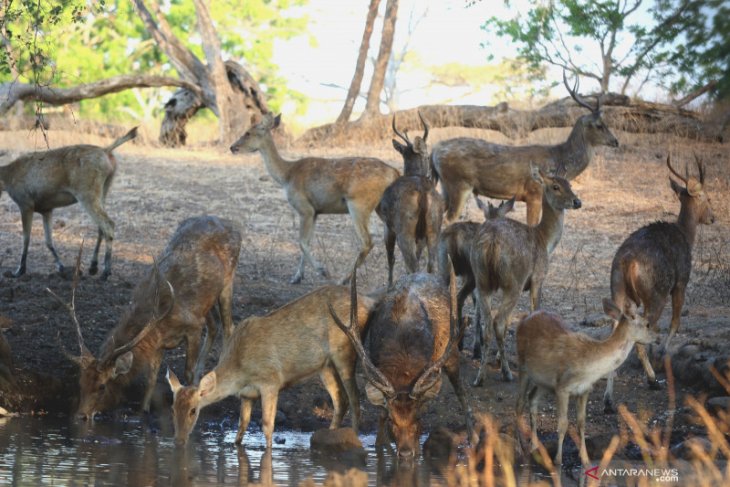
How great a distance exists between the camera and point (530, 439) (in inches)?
387

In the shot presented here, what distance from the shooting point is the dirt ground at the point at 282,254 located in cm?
1159

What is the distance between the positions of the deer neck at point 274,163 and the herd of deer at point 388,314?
2.03 meters

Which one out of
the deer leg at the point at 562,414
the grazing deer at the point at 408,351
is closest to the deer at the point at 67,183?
the grazing deer at the point at 408,351

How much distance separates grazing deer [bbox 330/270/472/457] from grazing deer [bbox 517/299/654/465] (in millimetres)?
659

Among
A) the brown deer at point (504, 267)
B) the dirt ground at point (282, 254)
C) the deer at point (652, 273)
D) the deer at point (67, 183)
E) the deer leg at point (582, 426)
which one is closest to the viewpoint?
the deer leg at point (582, 426)

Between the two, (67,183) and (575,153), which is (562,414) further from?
(575,153)

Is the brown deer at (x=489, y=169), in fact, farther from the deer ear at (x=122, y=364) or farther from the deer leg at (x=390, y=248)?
the deer ear at (x=122, y=364)

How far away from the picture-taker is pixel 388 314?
1007 cm

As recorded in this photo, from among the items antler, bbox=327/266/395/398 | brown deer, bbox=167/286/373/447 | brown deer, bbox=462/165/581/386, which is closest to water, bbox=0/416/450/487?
brown deer, bbox=167/286/373/447

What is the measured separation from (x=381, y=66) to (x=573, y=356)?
781 inches

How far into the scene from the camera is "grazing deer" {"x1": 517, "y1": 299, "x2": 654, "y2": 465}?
9.20 metres

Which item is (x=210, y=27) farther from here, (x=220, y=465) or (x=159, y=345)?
(x=220, y=465)

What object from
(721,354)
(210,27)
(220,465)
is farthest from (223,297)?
(210,27)

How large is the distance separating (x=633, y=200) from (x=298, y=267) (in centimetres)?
641
